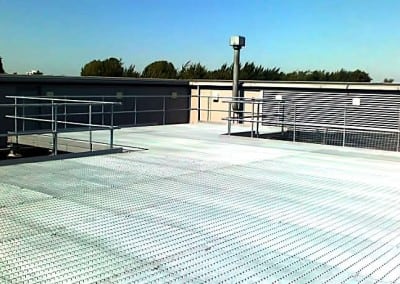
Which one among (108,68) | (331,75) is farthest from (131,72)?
(331,75)

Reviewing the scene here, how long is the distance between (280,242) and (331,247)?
344 millimetres

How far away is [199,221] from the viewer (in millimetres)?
3848

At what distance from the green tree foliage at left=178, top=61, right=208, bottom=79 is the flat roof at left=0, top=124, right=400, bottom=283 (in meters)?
30.8

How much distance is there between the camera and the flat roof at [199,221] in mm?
2848

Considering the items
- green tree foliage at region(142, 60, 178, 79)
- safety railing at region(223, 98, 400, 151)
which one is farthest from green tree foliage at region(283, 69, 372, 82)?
safety railing at region(223, 98, 400, 151)

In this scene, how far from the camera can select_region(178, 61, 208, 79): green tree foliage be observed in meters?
37.3

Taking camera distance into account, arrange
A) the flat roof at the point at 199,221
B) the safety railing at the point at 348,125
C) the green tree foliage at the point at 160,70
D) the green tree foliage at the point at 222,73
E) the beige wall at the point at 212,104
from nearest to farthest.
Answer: the flat roof at the point at 199,221 < the safety railing at the point at 348,125 < the beige wall at the point at 212,104 < the green tree foliage at the point at 222,73 < the green tree foliage at the point at 160,70

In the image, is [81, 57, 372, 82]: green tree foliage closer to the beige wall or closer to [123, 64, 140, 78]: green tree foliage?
[123, 64, 140, 78]: green tree foliage

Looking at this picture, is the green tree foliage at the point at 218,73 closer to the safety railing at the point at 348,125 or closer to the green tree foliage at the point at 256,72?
the green tree foliage at the point at 256,72

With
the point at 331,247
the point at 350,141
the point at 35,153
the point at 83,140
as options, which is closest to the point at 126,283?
the point at 331,247

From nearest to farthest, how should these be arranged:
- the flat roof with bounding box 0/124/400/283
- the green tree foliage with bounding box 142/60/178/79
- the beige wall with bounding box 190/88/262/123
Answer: the flat roof with bounding box 0/124/400/283 < the beige wall with bounding box 190/88/262/123 < the green tree foliage with bounding box 142/60/178/79

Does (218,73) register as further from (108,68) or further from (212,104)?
(212,104)

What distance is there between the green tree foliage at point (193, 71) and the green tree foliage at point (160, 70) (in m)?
0.75

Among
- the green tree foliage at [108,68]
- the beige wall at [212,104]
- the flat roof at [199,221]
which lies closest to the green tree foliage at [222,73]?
the green tree foliage at [108,68]
